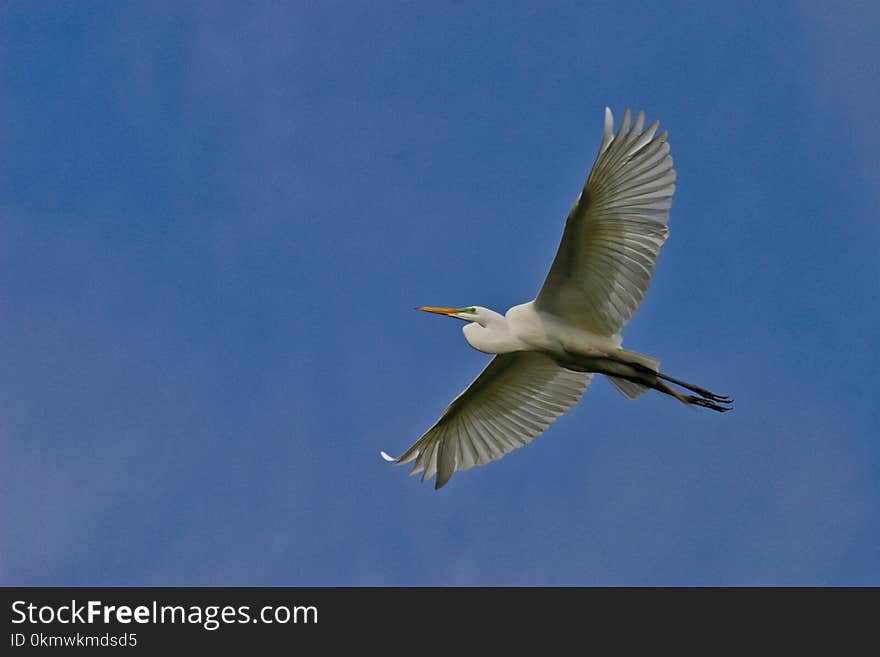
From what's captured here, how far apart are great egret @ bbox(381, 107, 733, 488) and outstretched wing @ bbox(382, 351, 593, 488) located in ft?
0.04

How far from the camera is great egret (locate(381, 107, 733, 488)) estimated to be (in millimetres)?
11625

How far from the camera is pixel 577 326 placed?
12938 millimetres

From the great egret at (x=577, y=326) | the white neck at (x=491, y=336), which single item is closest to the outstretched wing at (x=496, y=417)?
the great egret at (x=577, y=326)

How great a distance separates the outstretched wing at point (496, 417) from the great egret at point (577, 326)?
0.01m

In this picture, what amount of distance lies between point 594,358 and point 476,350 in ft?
4.36

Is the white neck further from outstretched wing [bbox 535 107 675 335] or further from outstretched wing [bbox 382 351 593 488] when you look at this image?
outstretched wing [bbox 382 351 593 488]

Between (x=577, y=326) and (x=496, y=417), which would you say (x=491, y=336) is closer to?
(x=577, y=326)

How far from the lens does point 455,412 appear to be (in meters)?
14.3

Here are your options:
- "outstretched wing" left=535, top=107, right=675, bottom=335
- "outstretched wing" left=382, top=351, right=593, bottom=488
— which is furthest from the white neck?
"outstretched wing" left=382, top=351, right=593, bottom=488

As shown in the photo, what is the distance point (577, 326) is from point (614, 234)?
51.3 inches

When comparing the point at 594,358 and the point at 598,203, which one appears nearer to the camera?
the point at 598,203
